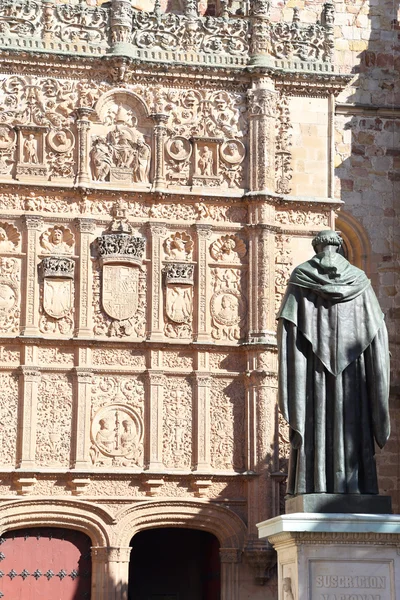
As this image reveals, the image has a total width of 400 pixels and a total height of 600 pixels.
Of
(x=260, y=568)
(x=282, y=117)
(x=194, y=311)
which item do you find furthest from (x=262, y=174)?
(x=260, y=568)

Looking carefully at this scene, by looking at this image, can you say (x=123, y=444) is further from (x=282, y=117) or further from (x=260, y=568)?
(x=282, y=117)

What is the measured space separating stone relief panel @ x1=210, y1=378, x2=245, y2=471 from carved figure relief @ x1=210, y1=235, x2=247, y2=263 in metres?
1.82

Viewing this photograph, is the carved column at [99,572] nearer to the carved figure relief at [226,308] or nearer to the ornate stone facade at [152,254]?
the ornate stone facade at [152,254]

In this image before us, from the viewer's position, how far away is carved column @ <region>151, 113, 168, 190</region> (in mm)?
19156

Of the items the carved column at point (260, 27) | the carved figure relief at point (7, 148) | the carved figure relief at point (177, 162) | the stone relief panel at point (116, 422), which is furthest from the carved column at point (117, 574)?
the carved column at point (260, 27)

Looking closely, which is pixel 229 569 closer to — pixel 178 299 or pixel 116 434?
pixel 116 434

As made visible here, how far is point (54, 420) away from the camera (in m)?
18.2

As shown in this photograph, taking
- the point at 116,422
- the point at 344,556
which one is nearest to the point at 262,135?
the point at 116,422

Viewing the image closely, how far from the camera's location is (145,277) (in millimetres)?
18797

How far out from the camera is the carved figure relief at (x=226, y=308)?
746 inches

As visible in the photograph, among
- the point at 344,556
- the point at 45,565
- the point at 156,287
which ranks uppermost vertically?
the point at 156,287

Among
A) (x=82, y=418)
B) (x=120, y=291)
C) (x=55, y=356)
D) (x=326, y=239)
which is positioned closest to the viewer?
(x=326, y=239)

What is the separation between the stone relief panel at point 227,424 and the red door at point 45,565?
2.22 metres

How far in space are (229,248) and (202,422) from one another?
8.60 feet
